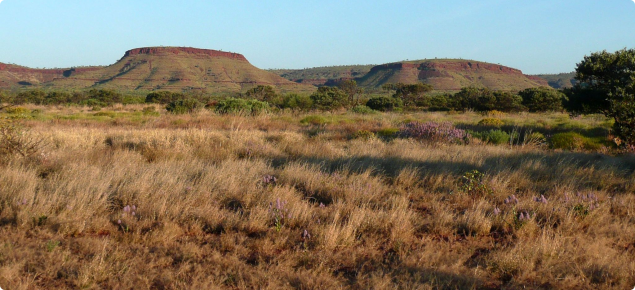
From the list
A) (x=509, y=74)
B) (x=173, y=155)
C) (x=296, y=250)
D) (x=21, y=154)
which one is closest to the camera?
(x=296, y=250)

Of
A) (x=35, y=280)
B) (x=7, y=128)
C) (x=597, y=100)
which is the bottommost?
(x=35, y=280)

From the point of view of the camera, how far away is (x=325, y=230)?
412 cm

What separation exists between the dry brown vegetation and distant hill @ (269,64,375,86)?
142832mm

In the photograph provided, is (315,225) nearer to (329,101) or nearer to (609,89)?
(609,89)

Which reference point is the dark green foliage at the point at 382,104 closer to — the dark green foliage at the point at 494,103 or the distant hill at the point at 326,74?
the dark green foliage at the point at 494,103

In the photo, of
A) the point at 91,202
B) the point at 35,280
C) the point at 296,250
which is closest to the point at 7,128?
the point at 91,202

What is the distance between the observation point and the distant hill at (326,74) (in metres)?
155

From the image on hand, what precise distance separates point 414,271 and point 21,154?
22.5 feet

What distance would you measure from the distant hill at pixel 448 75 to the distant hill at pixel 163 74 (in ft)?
82.3

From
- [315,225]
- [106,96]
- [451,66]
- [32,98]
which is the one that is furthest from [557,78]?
[315,225]

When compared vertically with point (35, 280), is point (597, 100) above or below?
above

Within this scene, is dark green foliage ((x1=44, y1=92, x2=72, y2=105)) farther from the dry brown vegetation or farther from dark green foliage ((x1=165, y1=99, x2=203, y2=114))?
the dry brown vegetation

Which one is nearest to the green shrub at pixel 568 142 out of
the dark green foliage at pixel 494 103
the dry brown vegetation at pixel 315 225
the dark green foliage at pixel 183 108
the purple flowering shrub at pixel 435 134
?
the purple flowering shrub at pixel 435 134

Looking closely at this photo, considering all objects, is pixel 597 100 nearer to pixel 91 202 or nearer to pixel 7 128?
pixel 91 202
